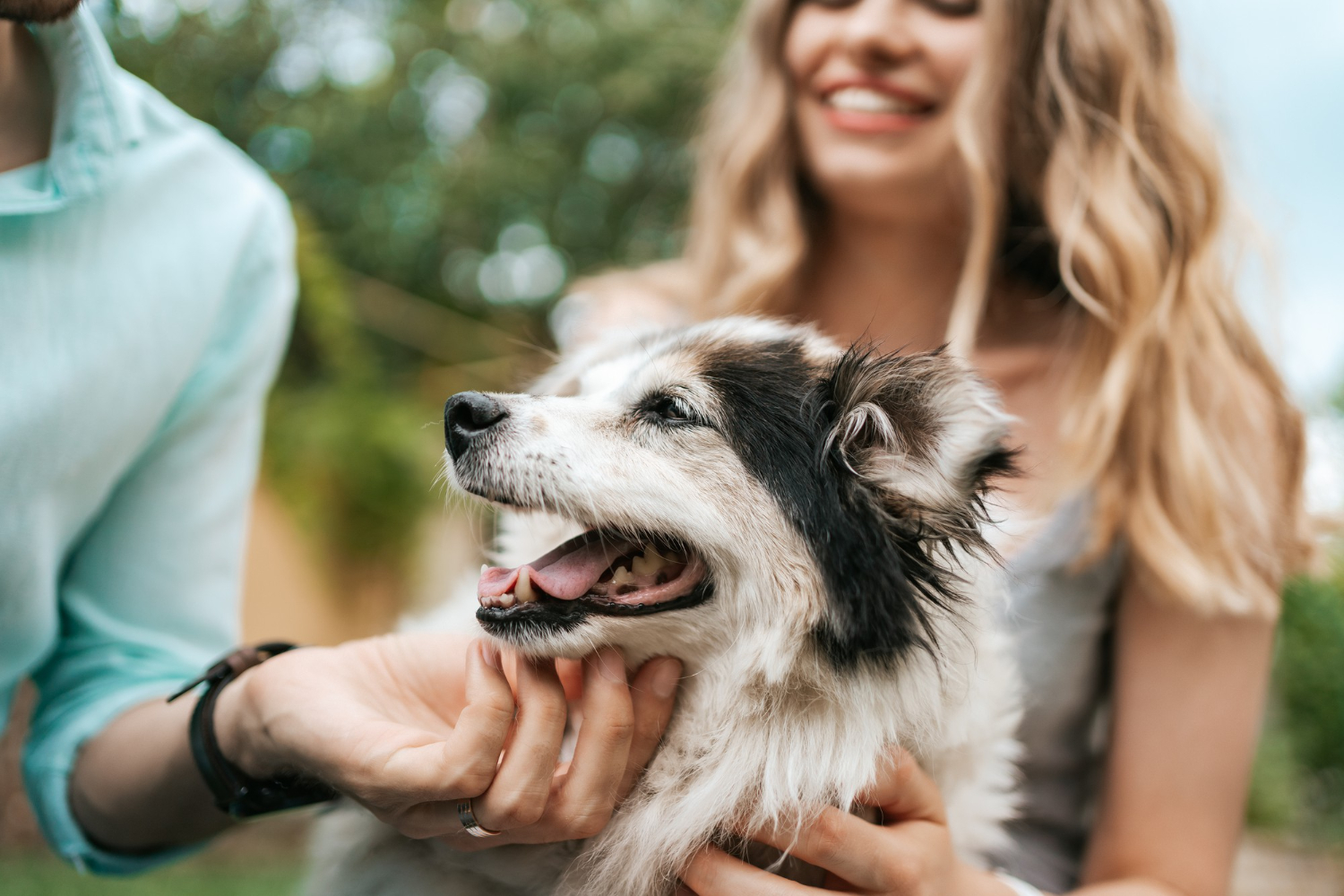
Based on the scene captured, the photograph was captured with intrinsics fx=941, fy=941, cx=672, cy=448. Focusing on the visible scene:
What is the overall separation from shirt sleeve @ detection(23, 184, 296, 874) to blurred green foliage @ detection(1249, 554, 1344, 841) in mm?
7060

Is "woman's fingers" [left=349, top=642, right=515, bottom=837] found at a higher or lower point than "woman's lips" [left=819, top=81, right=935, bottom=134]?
lower

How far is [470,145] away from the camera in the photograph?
1088 cm

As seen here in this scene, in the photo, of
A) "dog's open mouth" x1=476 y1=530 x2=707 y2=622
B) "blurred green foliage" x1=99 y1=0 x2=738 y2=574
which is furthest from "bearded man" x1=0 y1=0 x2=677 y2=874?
"blurred green foliage" x1=99 y1=0 x2=738 y2=574

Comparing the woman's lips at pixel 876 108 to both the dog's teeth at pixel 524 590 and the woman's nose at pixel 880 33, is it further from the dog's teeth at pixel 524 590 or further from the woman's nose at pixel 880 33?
the dog's teeth at pixel 524 590

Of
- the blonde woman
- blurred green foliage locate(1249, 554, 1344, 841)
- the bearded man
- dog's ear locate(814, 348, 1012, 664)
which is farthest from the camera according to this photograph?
blurred green foliage locate(1249, 554, 1344, 841)

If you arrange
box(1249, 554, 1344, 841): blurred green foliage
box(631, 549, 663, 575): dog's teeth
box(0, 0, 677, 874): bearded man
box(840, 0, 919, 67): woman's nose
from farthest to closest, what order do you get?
box(1249, 554, 1344, 841): blurred green foliage → box(840, 0, 919, 67): woman's nose → box(631, 549, 663, 575): dog's teeth → box(0, 0, 677, 874): bearded man

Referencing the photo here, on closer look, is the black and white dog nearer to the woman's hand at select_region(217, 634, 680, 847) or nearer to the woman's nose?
the woman's hand at select_region(217, 634, 680, 847)

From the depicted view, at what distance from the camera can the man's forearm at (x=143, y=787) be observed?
5.42 feet

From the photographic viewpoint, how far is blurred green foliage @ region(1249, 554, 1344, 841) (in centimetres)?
675

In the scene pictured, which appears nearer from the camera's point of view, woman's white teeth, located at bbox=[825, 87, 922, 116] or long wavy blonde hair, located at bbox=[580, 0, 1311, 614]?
long wavy blonde hair, located at bbox=[580, 0, 1311, 614]

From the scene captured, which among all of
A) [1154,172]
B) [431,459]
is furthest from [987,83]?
[431,459]

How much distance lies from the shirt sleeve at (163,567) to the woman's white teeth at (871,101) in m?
Answer: 1.44

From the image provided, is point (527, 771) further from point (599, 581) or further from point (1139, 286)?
point (1139, 286)

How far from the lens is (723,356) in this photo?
5.71 feet
